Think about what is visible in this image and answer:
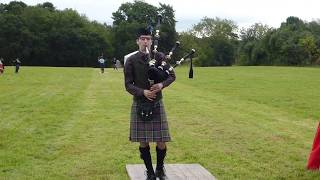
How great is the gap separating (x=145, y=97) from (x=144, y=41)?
69 centimetres

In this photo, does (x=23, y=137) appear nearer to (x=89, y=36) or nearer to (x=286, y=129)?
(x=286, y=129)

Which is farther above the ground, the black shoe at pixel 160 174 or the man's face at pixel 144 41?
the man's face at pixel 144 41

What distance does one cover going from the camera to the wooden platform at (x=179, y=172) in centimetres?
708

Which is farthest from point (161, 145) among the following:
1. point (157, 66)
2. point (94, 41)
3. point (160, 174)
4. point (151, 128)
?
point (94, 41)

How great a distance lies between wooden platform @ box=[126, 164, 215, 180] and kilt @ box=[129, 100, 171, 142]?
2.19ft

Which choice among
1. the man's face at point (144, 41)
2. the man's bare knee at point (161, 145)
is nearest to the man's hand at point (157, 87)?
the man's face at point (144, 41)

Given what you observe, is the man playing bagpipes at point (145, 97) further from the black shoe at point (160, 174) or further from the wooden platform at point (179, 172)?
the wooden platform at point (179, 172)

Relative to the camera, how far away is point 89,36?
292 ft

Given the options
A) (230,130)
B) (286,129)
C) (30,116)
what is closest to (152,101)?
(230,130)

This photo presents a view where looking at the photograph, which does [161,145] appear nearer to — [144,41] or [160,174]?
[160,174]

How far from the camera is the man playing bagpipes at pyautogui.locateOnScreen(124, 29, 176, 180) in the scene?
21.1 ft

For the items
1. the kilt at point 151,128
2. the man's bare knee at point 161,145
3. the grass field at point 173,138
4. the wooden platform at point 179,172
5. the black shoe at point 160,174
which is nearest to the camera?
the kilt at point 151,128

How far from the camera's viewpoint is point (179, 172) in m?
7.40

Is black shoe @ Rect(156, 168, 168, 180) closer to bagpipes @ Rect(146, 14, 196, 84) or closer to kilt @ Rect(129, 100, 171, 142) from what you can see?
kilt @ Rect(129, 100, 171, 142)
